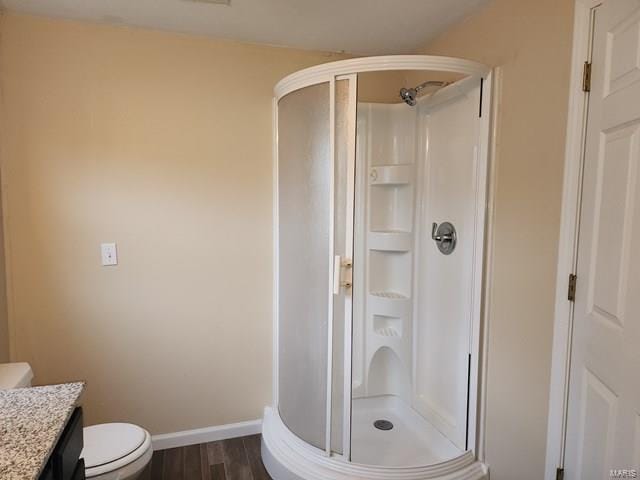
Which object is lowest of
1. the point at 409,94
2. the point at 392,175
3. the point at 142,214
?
the point at 142,214

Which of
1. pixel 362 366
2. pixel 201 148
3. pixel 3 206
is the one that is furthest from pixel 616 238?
pixel 3 206

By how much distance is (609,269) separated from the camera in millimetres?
1279

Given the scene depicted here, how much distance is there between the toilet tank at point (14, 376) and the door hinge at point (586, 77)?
2.34m

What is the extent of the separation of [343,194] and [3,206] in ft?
5.40

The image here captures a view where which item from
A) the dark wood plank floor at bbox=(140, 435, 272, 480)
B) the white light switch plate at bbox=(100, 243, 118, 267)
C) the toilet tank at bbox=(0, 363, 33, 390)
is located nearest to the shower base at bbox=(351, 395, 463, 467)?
the dark wood plank floor at bbox=(140, 435, 272, 480)

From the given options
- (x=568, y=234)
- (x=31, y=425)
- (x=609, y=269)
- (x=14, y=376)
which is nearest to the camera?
(x=31, y=425)

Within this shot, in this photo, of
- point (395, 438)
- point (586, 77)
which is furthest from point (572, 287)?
point (395, 438)

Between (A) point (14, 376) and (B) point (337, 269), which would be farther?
(B) point (337, 269)

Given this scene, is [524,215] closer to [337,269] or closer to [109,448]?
[337,269]

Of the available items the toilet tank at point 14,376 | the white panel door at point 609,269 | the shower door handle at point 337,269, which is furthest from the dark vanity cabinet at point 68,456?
the white panel door at point 609,269

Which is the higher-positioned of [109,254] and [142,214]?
[142,214]

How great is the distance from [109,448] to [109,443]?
36 mm

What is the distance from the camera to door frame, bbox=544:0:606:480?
137cm

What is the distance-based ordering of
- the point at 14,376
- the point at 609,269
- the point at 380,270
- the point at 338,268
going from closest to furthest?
the point at 609,269
the point at 14,376
the point at 338,268
the point at 380,270
